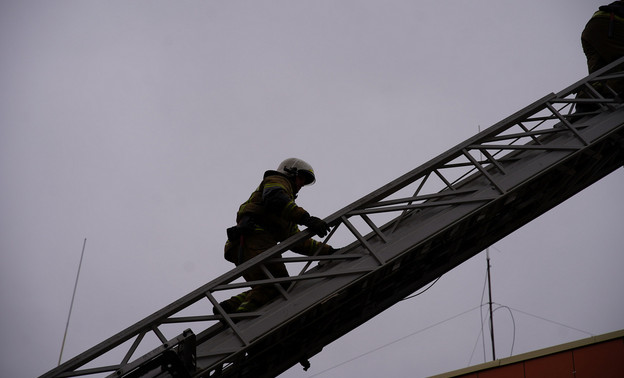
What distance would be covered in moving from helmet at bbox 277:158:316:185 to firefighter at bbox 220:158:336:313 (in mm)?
15

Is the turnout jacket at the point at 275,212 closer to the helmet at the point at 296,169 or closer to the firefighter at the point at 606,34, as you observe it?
the helmet at the point at 296,169

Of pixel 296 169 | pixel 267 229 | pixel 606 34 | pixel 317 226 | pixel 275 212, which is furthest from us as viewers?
pixel 606 34

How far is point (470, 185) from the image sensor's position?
7047 mm

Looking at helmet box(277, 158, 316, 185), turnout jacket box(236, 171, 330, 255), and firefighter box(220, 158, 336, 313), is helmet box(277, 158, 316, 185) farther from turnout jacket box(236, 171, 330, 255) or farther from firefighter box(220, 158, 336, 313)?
turnout jacket box(236, 171, 330, 255)

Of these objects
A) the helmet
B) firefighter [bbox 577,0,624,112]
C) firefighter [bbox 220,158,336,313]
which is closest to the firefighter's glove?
firefighter [bbox 220,158,336,313]

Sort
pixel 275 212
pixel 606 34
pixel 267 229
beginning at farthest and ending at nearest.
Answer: pixel 606 34
pixel 267 229
pixel 275 212

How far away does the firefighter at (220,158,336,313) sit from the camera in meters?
6.33

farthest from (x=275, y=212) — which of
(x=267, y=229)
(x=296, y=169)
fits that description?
(x=296, y=169)

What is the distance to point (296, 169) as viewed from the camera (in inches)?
294

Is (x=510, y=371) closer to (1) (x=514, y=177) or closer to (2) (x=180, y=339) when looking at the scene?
(1) (x=514, y=177)

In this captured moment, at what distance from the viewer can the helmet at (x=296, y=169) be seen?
7461 mm

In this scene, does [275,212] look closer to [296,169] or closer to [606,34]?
[296,169]

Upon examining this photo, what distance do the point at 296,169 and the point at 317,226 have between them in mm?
1461

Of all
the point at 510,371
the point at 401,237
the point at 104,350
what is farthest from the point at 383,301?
the point at 510,371
